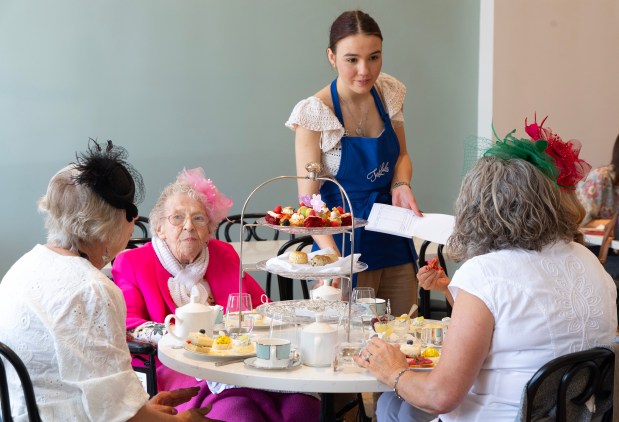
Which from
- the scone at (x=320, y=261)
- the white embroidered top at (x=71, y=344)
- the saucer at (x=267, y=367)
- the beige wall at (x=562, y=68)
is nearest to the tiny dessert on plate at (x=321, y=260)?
the scone at (x=320, y=261)

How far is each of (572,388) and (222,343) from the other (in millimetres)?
953

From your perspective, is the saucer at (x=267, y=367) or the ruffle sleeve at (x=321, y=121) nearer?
the saucer at (x=267, y=367)

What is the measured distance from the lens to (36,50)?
16.0ft

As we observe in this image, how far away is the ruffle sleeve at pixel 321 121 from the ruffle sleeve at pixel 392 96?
29 centimetres

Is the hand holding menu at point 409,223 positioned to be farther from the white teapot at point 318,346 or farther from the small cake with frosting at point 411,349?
the white teapot at point 318,346

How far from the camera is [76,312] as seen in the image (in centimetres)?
184

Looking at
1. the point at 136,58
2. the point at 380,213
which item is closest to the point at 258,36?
the point at 136,58

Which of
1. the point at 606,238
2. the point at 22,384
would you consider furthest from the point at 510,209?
the point at 606,238

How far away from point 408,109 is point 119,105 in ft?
6.38

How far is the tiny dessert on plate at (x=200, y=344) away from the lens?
227 cm

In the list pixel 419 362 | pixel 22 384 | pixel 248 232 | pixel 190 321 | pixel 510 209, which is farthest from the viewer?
pixel 248 232

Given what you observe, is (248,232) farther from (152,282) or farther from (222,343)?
(222,343)

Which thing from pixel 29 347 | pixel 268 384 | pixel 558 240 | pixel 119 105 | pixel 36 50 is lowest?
pixel 268 384

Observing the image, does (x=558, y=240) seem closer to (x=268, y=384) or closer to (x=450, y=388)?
(x=450, y=388)
